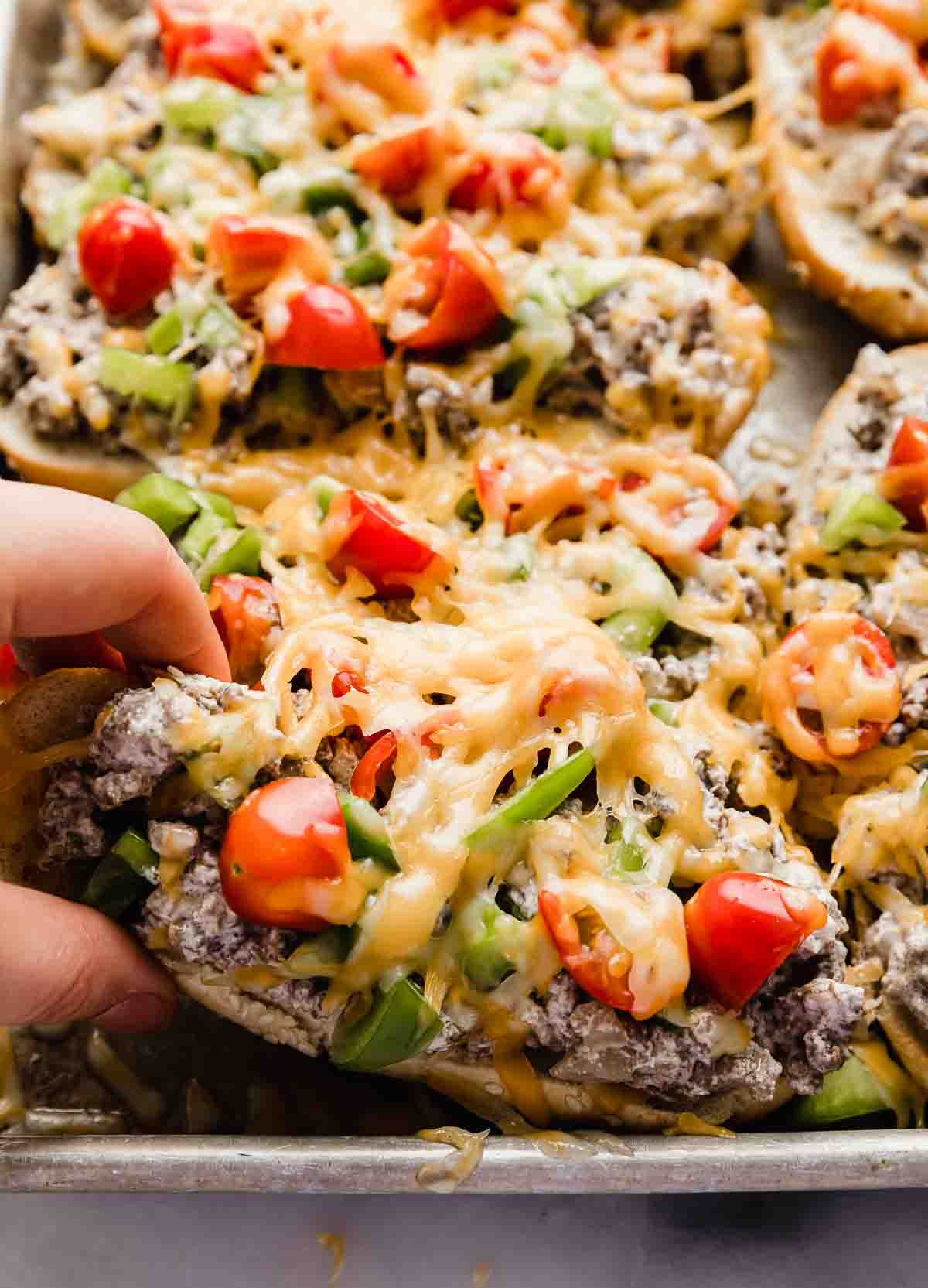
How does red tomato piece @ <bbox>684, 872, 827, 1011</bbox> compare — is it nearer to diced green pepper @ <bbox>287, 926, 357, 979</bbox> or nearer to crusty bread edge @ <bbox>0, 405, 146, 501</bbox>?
diced green pepper @ <bbox>287, 926, 357, 979</bbox>

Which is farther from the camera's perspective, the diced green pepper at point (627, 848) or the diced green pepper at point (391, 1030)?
the diced green pepper at point (627, 848)

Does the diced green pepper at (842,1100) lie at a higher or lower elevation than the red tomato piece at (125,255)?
lower

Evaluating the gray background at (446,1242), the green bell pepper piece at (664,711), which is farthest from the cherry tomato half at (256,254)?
the gray background at (446,1242)

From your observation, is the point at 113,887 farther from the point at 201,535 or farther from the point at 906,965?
the point at 906,965

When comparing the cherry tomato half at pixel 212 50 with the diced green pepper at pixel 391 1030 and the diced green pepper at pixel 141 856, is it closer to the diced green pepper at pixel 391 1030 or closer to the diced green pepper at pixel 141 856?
the diced green pepper at pixel 141 856

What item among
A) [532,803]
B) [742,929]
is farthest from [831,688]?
[532,803]

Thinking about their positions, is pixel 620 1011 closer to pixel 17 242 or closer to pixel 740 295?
pixel 740 295
